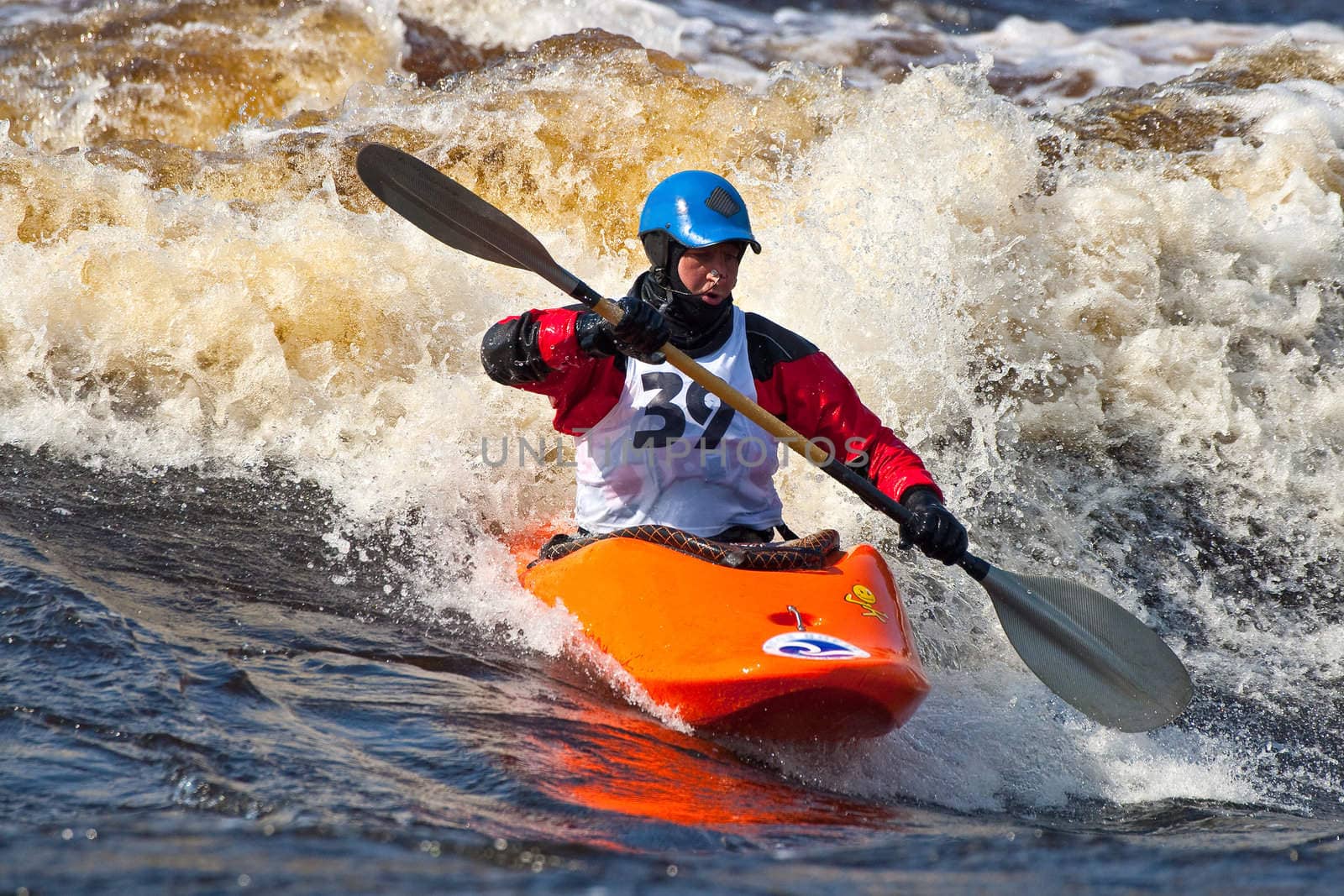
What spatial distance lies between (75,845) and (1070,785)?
2.34 meters

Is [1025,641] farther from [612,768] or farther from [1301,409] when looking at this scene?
[1301,409]

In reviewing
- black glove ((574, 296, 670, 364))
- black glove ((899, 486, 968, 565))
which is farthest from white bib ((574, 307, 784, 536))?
black glove ((899, 486, 968, 565))

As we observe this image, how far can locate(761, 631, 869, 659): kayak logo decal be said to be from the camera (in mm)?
2910

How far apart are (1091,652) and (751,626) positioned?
1.24 m

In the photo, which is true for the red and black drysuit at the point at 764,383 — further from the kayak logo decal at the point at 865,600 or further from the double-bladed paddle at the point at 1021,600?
the kayak logo decal at the point at 865,600

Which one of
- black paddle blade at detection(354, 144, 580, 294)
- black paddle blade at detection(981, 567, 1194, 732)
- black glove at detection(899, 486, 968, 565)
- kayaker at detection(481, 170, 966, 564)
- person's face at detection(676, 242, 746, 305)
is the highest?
black paddle blade at detection(354, 144, 580, 294)

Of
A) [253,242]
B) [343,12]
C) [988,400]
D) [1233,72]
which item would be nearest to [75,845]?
[253,242]

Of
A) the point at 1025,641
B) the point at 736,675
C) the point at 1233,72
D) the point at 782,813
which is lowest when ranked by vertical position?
the point at 782,813

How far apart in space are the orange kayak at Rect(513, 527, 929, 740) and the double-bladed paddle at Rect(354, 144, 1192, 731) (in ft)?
1.27

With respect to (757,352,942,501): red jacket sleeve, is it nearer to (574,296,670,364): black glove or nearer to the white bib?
the white bib

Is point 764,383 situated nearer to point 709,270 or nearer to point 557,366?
point 709,270

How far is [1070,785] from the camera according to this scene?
10.4 ft

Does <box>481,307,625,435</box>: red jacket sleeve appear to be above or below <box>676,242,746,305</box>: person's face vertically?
below

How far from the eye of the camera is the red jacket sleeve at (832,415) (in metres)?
3.84
